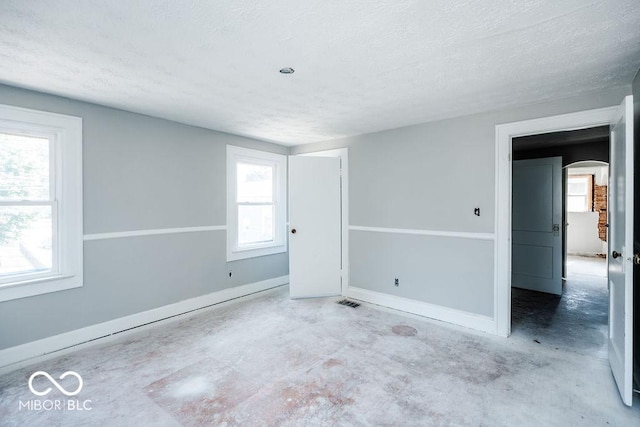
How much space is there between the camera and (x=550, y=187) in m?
4.46

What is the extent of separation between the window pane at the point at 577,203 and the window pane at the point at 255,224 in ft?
25.8

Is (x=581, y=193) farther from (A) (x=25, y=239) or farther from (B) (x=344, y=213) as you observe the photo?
(A) (x=25, y=239)

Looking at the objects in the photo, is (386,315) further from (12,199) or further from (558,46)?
(12,199)

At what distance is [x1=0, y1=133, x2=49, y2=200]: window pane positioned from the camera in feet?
8.29

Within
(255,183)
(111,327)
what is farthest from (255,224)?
(111,327)

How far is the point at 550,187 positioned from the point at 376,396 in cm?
416

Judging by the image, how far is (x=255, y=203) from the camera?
15.1 ft

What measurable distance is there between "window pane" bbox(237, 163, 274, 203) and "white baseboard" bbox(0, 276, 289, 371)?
4.27 ft

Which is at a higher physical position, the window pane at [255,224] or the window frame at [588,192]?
the window frame at [588,192]

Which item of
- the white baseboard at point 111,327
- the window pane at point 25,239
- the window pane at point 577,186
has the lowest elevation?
the white baseboard at point 111,327

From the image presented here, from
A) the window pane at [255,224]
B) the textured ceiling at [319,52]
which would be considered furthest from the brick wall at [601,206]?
the window pane at [255,224]

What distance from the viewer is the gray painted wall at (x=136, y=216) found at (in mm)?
2723

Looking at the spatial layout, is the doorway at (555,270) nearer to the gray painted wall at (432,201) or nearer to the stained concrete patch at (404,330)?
the gray painted wall at (432,201)

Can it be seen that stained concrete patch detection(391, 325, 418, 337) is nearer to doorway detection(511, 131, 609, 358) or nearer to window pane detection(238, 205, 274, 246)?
doorway detection(511, 131, 609, 358)
